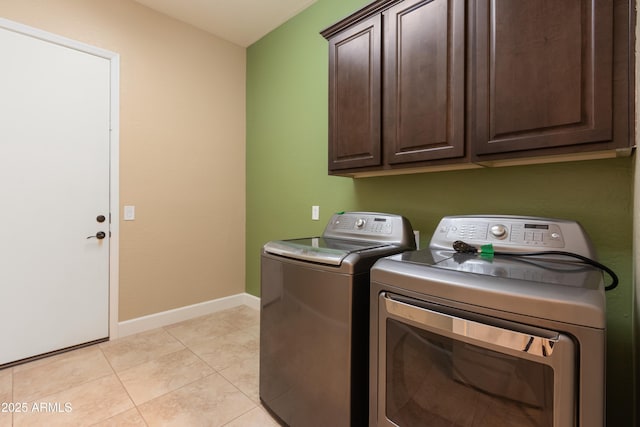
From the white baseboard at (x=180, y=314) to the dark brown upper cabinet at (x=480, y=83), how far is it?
7.02 feet

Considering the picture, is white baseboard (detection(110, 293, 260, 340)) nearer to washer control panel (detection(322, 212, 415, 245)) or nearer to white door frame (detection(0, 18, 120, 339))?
white door frame (detection(0, 18, 120, 339))

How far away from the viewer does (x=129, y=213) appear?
8.39 ft

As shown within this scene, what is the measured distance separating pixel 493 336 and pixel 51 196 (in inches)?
112

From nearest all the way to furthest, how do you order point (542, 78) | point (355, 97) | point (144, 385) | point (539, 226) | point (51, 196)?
1. point (542, 78)
2. point (539, 226)
3. point (355, 97)
4. point (144, 385)
5. point (51, 196)

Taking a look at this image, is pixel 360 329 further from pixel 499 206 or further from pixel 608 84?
pixel 608 84

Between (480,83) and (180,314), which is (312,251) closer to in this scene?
(480,83)

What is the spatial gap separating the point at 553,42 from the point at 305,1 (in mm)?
2087

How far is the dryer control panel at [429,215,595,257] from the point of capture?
45.5 inches

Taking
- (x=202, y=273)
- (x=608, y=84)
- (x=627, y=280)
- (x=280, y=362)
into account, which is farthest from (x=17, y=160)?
(x=627, y=280)

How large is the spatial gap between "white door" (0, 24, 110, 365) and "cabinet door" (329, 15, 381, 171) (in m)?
1.91

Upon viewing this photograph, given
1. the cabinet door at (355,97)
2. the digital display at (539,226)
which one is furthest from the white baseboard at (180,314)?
the digital display at (539,226)

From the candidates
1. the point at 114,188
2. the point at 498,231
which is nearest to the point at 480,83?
the point at 498,231

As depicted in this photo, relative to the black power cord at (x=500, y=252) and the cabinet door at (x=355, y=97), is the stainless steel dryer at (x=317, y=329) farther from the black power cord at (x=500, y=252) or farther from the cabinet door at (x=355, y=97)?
the cabinet door at (x=355, y=97)

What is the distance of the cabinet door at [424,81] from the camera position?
1339mm
